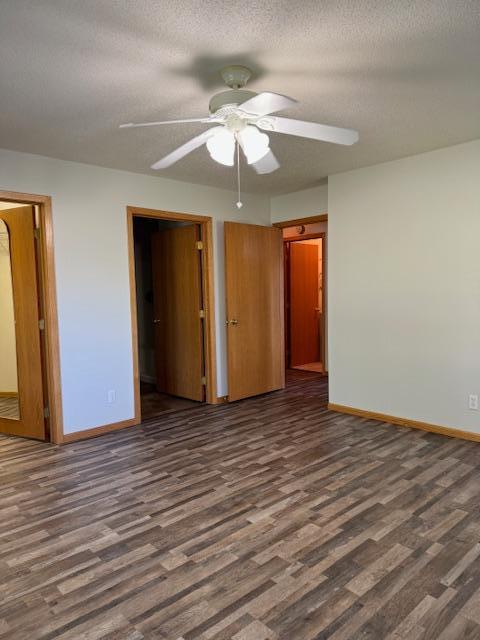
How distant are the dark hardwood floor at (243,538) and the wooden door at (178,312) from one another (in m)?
1.44

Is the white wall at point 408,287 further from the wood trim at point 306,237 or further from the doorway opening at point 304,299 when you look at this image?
the doorway opening at point 304,299

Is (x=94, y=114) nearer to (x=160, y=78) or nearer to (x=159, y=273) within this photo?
(x=160, y=78)

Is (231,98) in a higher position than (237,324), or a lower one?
higher

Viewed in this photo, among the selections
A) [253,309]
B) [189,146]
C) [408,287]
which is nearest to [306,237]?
[253,309]

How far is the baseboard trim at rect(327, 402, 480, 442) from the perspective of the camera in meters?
3.67

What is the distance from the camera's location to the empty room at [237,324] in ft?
6.06

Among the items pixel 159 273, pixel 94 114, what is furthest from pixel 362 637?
pixel 159 273

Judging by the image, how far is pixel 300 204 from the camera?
5.21m

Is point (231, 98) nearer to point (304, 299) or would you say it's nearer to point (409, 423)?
point (409, 423)

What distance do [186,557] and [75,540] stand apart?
2.12 ft

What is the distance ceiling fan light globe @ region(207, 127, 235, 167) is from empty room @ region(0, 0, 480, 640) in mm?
15

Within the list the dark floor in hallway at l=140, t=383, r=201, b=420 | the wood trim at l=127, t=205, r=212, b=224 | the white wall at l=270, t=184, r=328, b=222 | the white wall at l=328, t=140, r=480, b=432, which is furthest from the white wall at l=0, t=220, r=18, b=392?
the white wall at l=328, t=140, r=480, b=432

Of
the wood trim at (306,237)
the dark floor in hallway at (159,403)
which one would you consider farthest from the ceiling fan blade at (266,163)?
the wood trim at (306,237)

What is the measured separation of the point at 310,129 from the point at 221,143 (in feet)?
1.54
